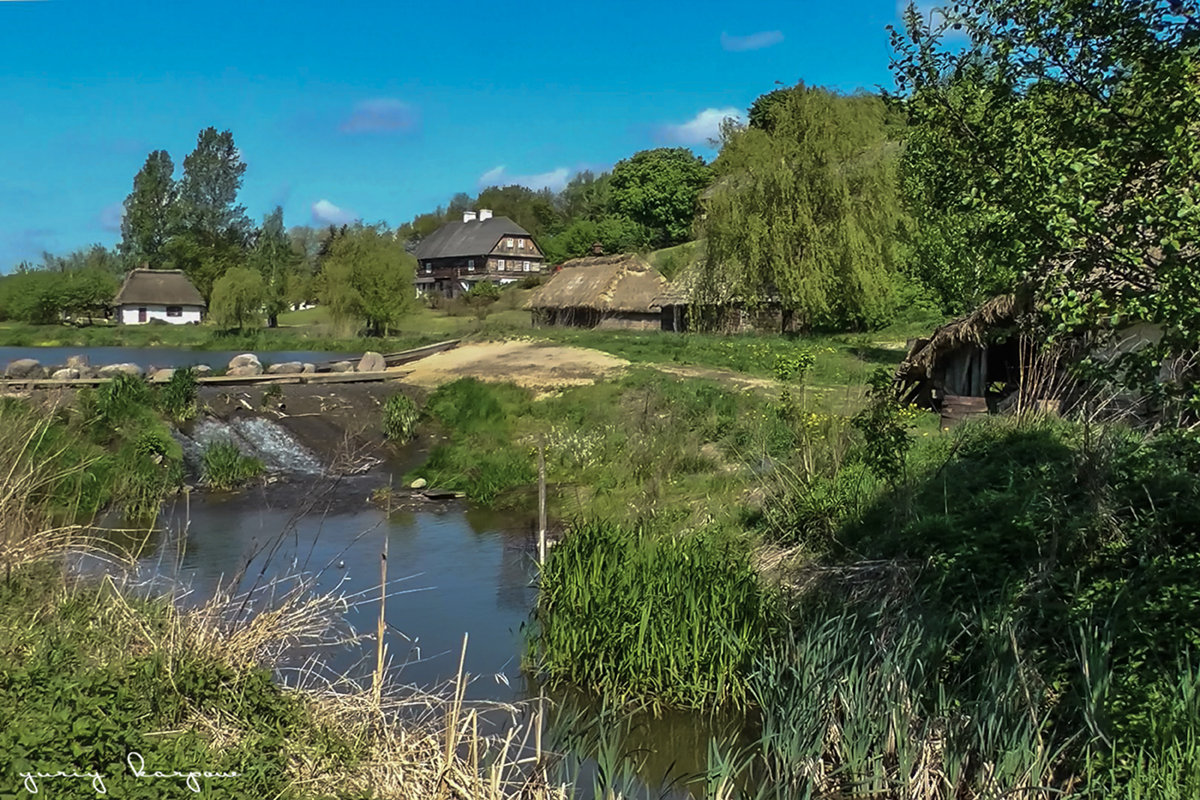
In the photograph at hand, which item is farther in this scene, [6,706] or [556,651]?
[556,651]

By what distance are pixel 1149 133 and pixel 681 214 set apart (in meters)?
67.9

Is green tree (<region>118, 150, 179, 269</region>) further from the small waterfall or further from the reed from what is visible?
the reed

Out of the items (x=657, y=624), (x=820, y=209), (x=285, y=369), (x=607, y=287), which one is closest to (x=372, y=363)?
(x=285, y=369)

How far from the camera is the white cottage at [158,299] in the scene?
62.2 metres

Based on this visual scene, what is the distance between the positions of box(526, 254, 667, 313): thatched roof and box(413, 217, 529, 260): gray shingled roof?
31707mm

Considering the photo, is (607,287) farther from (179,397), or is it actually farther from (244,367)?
(179,397)

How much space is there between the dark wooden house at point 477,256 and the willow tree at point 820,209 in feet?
142

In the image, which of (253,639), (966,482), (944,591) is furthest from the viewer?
(966,482)

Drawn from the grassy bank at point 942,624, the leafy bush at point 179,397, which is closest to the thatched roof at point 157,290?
the leafy bush at point 179,397

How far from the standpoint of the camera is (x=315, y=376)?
965 inches

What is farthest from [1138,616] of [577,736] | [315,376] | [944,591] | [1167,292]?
[315,376]

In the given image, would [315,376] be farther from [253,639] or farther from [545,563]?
[253,639]

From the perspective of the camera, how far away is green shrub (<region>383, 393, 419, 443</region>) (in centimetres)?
2092
